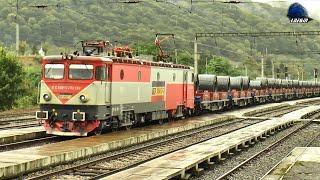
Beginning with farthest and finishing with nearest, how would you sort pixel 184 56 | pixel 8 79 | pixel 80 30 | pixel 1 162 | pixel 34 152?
pixel 80 30
pixel 184 56
pixel 8 79
pixel 34 152
pixel 1 162

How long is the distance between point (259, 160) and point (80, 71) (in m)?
8.74

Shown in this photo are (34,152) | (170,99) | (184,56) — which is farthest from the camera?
(184,56)

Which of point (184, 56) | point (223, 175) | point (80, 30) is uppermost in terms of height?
point (80, 30)

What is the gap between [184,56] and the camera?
95.1 m

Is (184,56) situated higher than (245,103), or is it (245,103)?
(184,56)

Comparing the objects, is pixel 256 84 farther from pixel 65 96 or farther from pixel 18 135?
pixel 18 135

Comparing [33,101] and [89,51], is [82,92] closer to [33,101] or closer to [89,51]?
[89,51]

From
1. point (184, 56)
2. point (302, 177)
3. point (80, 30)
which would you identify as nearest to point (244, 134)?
point (302, 177)

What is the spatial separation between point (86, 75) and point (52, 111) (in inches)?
84.4

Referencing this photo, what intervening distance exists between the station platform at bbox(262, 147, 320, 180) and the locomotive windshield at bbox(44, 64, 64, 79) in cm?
1053

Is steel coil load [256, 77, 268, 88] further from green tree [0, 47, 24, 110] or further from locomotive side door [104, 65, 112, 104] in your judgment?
locomotive side door [104, 65, 112, 104]

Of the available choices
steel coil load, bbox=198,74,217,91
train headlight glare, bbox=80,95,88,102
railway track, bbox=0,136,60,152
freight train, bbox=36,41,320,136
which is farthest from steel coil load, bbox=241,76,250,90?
train headlight glare, bbox=80,95,88,102
